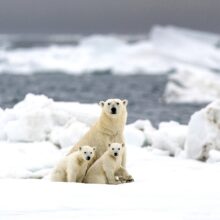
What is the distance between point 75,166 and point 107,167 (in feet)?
1.08

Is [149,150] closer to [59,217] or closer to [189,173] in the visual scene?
[189,173]

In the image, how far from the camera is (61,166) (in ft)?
22.3

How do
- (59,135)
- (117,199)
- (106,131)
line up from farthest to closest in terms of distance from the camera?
(59,135), (106,131), (117,199)

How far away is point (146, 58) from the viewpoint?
50.5 m

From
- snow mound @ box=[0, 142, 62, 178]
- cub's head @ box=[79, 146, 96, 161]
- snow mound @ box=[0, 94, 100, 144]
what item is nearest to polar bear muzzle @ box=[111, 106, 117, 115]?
cub's head @ box=[79, 146, 96, 161]

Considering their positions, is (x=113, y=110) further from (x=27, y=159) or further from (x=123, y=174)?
(x=27, y=159)

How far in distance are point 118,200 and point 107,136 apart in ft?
5.51

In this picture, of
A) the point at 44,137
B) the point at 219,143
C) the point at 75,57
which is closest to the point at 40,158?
the point at 44,137

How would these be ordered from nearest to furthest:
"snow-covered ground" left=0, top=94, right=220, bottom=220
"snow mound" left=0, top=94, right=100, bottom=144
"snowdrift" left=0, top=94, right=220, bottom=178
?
"snow-covered ground" left=0, top=94, right=220, bottom=220 → "snowdrift" left=0, top=94, right=220, bottom=178 → "snow mound" left=0, top=94, right=100, bottom=144

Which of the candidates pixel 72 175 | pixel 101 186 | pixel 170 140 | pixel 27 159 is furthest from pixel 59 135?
pixel 101 186

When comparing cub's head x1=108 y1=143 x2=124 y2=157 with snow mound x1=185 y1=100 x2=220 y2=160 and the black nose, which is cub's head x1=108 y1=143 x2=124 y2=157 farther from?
snow mound x1=185 y1=100 x2=220 y2=160

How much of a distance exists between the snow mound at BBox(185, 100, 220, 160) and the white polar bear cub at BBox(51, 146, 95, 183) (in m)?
2.73

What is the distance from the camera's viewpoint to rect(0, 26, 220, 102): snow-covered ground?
3931 centimetres

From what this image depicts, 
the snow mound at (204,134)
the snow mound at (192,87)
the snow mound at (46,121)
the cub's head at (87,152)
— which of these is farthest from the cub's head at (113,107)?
the snow mound at (192,87)
